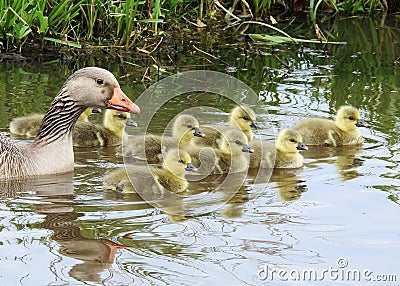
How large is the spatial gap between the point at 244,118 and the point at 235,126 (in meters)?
0.12

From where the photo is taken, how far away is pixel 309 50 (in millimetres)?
12711

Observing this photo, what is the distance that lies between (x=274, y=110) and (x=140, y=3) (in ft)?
7.77

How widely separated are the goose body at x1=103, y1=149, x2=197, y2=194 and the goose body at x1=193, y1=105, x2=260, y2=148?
105 cm

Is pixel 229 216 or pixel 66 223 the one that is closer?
pixel 66 223

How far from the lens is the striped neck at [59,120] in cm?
814

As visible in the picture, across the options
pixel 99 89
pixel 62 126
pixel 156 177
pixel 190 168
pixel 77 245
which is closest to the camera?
pixel 77 245

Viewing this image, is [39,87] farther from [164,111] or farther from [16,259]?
[16,259]

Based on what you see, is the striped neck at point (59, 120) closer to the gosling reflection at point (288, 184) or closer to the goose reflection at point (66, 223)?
the goose reflection at point (66, 223)

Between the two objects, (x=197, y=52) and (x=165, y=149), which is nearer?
(x=165, y=149)

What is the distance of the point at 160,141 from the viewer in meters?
8.52

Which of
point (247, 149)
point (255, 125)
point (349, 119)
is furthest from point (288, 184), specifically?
point (349, 119)

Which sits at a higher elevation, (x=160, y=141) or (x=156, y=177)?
(x=160, y=141)

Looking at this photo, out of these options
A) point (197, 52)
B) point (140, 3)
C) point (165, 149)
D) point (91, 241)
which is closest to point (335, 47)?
point (197, 52)

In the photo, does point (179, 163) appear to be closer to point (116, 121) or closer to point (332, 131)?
point (116, 121)
